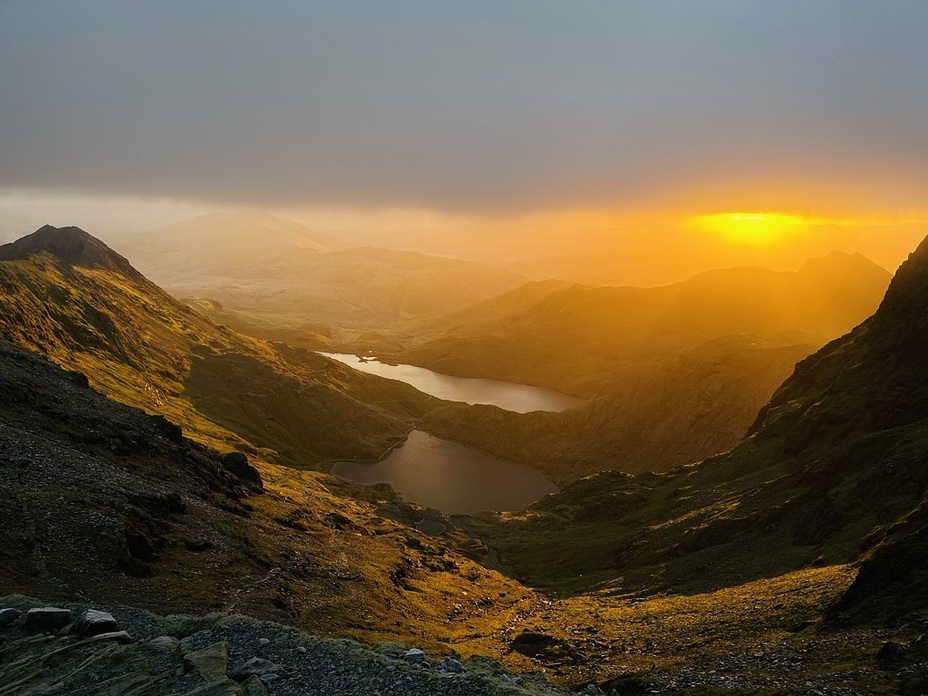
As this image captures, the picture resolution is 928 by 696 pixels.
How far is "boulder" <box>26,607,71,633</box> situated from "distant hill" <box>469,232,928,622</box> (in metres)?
56.6

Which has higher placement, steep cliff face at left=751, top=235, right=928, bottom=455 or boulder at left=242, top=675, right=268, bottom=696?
steep cliff face at left=751, top=235, right=928, bottom=455

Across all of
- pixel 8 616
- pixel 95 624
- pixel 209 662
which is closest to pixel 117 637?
pixel 95 624

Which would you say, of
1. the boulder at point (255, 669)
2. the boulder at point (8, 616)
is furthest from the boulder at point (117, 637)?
the boulder at point (255, 669)

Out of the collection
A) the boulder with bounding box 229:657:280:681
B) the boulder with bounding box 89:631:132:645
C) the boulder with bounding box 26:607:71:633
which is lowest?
the boulder with bounding box 229:657:280:681

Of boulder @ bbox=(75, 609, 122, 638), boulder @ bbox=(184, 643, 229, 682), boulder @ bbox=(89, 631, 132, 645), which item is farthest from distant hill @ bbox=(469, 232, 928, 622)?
boulder @ bbox=(75, 609, 122, 638)

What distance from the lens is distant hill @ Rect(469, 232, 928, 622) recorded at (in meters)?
74.6

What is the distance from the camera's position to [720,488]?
125125 mm

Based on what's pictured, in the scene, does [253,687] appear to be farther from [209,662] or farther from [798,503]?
[798,503]

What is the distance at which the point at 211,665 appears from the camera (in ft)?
99.9

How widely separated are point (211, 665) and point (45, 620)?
10.6 meters

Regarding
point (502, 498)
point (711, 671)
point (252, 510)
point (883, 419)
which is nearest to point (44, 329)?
point (252, 510)

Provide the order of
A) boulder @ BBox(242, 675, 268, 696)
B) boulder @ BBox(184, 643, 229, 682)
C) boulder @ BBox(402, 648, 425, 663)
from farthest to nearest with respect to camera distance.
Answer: boulder @ BBox(402, 648, 425, 663)
boulder @ BBox(184, 643, 229, 682)
boulder @ BBox(242, 675, 268, 696)

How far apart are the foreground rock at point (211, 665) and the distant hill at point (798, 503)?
128 feet

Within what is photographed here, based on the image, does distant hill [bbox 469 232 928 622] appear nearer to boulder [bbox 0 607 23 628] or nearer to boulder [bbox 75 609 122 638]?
boulder [bbox 75 609 122 638]
